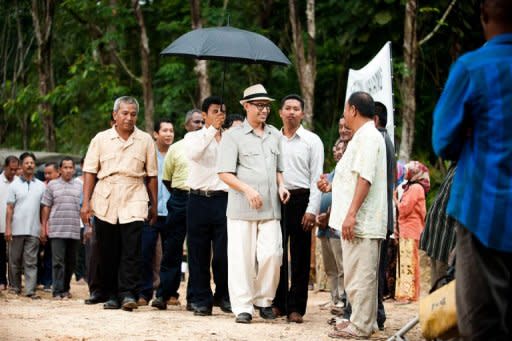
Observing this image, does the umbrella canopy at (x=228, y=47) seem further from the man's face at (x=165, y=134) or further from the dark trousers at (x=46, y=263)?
the dark trousers at (x=46, y=263)

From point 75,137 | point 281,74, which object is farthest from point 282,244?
point 75,137

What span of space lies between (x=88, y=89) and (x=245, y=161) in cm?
1457

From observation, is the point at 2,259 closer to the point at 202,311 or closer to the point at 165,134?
the point at 165,134

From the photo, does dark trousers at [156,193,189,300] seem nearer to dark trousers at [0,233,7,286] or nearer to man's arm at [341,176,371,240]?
man's arm at [341,176,371,240]

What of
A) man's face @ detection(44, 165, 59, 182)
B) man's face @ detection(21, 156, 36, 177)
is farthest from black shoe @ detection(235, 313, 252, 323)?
man's face @ detection(44, 165, 59, 182)

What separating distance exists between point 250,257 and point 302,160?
116 centimetres

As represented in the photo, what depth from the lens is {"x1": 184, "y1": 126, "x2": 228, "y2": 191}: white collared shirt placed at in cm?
1015

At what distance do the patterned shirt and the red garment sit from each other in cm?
788

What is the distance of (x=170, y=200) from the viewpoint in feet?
37.1

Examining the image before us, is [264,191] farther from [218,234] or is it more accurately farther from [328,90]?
[328,90]

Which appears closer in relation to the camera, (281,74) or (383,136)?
(383,136)

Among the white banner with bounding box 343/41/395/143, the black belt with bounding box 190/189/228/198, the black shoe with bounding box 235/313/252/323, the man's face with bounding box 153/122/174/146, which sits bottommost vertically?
the black shoe with bounding box 235/313/252/323

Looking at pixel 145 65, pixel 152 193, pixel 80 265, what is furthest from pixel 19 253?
pixel 145 65

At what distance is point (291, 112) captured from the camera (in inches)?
392
